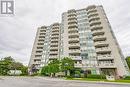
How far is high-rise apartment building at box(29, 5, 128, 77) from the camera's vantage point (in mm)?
53469

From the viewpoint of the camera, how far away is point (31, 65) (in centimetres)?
8056

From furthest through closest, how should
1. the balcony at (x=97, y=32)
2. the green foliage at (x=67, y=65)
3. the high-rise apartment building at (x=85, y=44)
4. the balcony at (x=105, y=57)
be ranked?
the balcony at (x=97, y=32)
the high-rise apartment building at (x=85, y=44)
the balcony at (x=105, y=57)
the green foliage at (x=67, y=65)

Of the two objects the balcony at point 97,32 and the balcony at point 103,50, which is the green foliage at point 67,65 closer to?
the balcony at point 103,50

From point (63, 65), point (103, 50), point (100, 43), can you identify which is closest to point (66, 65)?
point (63, 65)

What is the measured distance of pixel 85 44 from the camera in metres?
64.3

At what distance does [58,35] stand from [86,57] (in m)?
30.4

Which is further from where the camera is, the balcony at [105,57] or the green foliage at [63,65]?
the balcony at [105,57]

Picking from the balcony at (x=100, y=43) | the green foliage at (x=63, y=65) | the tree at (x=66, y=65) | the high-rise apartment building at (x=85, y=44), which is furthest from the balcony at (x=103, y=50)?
the tree at (x=66, y=65)

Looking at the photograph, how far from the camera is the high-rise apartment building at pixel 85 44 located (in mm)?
53469

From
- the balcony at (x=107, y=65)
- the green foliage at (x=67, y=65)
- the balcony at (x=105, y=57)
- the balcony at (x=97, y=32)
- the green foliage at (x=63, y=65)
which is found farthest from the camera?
the balcony at (x=97, y=32)

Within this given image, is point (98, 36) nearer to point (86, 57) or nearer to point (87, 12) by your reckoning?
point (86, 57)

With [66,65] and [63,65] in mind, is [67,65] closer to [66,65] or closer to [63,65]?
[66,65]

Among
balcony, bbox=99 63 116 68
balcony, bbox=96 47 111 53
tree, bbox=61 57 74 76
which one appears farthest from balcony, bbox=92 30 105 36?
tree, bbox=61 57 74 76

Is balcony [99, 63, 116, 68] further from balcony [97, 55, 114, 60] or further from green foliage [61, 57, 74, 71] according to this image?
green foliage [61, 57, 74, 71]
